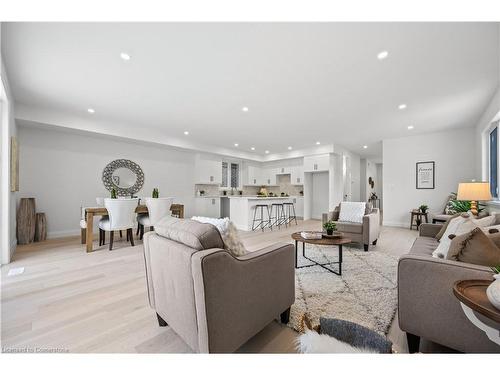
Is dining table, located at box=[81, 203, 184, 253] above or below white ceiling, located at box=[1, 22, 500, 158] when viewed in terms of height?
below

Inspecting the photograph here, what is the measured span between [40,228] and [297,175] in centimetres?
710

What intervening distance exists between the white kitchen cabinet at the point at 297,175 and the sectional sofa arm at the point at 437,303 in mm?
6708

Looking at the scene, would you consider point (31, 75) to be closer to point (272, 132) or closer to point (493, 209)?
point (272, 132)

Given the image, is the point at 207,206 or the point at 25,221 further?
the point at 207,206

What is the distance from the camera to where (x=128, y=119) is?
4.53 metres

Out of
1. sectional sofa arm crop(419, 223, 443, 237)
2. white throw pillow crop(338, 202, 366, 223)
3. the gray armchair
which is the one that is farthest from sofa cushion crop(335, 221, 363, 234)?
sectional sofa arm crop(419, 223, 443, 237)

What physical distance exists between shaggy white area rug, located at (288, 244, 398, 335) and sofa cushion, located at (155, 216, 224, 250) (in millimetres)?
933

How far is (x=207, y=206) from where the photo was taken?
7195mm

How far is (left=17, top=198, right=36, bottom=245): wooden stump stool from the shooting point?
394 cm

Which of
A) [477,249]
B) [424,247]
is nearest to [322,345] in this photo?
[477,249]

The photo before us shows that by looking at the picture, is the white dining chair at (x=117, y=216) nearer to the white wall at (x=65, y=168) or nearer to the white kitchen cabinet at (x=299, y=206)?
the white wall at (x=65, y=168)

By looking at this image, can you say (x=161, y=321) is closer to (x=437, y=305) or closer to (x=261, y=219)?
(x=437, y=305)

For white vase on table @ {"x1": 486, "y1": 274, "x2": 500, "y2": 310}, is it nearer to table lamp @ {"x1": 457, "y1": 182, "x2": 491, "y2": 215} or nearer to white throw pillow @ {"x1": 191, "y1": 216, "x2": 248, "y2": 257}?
white throw pillow @ {"x1": 191, "y1": 216, "x2": 248, "y2": 257}
